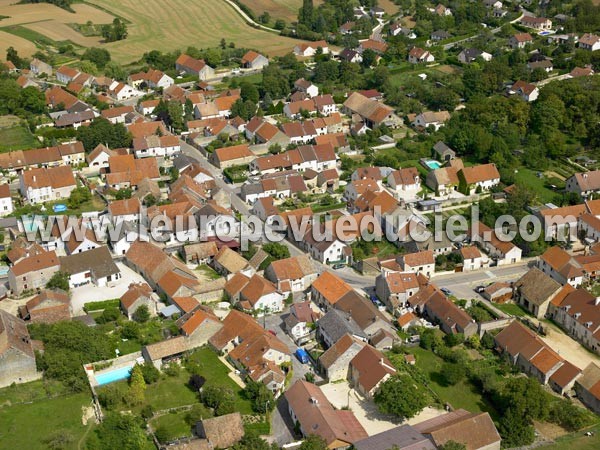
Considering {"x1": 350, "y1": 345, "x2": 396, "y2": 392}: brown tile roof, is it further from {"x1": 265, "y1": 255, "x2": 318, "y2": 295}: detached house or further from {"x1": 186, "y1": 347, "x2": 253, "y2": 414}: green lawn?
{"x1": 265, "y1": 255, "x2": 318, "y2": 295}: detached house

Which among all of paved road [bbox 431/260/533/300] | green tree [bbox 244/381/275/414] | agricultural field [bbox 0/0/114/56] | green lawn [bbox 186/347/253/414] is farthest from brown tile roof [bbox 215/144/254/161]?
agricultural field [bbox 0/0/114/56]

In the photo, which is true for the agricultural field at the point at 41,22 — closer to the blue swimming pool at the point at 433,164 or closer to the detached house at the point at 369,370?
the blue swimming pool at the point at 433,164

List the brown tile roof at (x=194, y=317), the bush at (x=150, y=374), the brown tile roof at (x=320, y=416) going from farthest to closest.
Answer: the brown tile roof at (x=194, y=317) < the bush at (x=150, y=374) < the brown tile roof at (x=320, y=416)

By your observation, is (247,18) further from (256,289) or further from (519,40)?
(256,289)

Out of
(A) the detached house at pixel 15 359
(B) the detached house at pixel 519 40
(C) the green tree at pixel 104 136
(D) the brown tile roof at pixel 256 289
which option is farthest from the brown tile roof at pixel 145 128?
(B) the detached house at pixel 519 40

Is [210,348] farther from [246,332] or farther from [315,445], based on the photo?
[315,445]

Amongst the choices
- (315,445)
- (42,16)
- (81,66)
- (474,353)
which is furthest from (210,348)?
(42,16)
